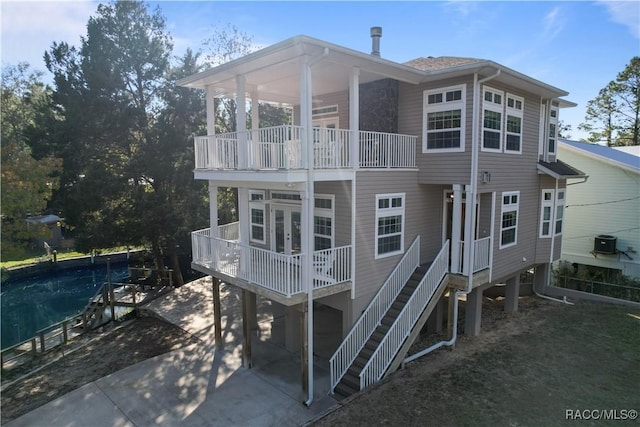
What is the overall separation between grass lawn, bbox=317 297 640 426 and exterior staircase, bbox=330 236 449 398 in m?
0.50

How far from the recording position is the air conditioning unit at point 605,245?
17.1 m

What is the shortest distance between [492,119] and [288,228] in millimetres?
6737

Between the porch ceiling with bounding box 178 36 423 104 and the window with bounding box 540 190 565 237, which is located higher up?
the porch ceiling with bounding box 178 36 423 104

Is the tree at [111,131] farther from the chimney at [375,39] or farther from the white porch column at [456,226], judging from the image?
the white porch column at [456,226]

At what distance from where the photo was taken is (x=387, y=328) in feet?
33.5

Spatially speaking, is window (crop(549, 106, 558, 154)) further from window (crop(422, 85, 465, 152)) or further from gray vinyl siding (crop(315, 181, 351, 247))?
gray vinyl siding (crop(315, 181, 351, 247))

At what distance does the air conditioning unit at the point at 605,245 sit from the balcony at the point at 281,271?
13.8 metres

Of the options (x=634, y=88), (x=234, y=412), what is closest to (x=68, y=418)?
(x=234, y=412)

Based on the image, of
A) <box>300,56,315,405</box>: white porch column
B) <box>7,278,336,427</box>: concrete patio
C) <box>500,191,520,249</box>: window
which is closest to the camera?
<box>300,56,315,405</box>: white porch column

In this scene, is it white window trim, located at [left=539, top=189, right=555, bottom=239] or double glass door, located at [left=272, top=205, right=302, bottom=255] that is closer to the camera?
double glass door, located at [left=272, top=205, right=302, bottom=255]

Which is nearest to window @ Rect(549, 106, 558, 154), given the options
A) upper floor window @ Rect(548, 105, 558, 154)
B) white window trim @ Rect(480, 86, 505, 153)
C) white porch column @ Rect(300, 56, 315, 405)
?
upper floor window @ Rect(548, 105, 558, 154)

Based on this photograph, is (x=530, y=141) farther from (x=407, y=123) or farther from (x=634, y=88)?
(x=634, y=88)

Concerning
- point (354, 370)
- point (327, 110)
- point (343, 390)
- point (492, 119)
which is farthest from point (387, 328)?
point (327, 110)

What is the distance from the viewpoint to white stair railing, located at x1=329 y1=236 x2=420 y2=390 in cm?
981
